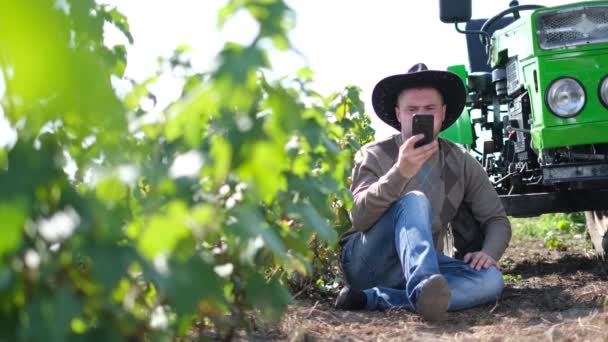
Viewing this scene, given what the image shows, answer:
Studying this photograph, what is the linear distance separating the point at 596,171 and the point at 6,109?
3.47 metres

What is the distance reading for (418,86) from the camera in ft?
12.6

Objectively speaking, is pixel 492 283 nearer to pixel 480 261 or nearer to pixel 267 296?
pixel 480 261

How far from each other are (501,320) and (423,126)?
33.1 inches

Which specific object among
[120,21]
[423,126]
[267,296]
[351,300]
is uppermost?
[120,21]

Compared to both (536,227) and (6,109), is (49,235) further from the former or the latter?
(536,227)

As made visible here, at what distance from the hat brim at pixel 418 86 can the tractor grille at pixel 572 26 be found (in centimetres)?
83

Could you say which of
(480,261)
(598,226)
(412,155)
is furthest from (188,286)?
(598,226)

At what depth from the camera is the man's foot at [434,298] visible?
3.11 metres

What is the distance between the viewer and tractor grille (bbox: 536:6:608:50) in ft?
14.8

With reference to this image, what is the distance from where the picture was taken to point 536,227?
8836 mm

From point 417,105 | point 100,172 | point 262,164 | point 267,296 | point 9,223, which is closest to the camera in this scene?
point 9,223

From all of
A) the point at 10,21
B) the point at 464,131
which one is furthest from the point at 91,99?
the point at 464,131

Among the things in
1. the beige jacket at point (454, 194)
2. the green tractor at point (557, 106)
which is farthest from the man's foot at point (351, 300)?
the green tractor at point (557, 106)

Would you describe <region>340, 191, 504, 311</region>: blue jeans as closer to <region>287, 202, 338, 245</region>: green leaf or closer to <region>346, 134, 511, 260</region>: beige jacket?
<region>346, 134, 511, 260</region>: beige jacket
